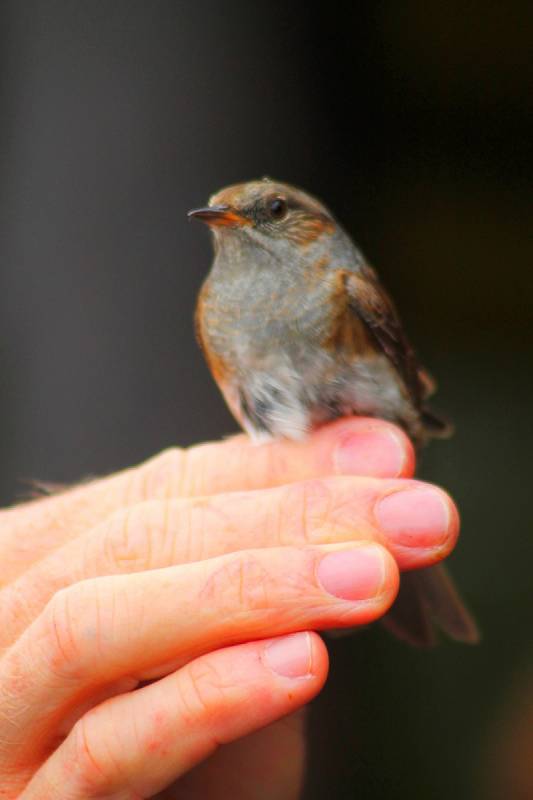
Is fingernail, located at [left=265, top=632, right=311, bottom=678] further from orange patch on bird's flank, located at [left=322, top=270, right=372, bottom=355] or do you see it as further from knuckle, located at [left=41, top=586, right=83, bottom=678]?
orange patch on bird's flank, located at [left=322, top=270, right=372, bottom=355]

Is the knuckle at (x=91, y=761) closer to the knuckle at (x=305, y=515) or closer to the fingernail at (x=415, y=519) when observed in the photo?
the knuckle at (x=305, y=515)

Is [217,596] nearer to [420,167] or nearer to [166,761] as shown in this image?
[166,761]

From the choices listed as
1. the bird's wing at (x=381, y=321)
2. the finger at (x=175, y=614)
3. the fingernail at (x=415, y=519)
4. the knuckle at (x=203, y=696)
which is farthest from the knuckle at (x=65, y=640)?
the bird's wing at (x=381, y=321)

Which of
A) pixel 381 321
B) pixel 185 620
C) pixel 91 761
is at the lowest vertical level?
pixel 91 761

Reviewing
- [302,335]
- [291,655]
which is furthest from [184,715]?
[302,335]

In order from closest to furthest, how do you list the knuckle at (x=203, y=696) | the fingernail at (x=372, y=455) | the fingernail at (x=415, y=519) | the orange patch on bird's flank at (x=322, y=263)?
1. the knuckle at (x=203, y=696)
2. the fingernail at (x=415, y=519)
3. the fingernail at (x=372, y=455)
4. the orange patch on bird's flank at (x=322, y=263)

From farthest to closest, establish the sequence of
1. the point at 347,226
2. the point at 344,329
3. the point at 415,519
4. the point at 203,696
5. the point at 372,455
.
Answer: the point at 347,226 < the point at 344,329 < the point at 372,455 < the point at 415,519 < the point at 203,696

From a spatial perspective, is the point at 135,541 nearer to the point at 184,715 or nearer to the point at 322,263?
the point at 184,715

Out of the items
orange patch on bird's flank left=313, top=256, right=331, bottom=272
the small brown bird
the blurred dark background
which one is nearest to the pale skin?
the small brown bird
